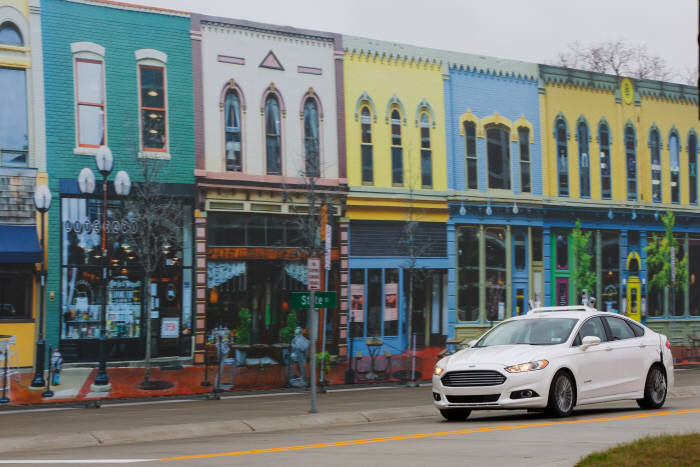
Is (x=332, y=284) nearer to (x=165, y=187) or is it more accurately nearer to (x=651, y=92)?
(x=165, y=187)

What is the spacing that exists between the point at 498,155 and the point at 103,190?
12125 mm

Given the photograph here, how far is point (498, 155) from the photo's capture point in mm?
30484

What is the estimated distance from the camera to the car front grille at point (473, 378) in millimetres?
14375

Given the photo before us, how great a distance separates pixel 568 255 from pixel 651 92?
22.5 ft

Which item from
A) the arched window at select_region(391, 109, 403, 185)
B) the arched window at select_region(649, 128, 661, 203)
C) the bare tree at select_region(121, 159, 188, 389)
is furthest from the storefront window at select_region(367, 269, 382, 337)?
the arched window at select_region(649, 128, 661, 203)

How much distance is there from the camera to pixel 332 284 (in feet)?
87.2

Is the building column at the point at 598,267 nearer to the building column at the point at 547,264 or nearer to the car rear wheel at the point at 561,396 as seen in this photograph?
the building column at the point at 547,264

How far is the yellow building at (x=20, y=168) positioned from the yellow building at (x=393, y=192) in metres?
7.95

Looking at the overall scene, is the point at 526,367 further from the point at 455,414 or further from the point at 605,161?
the point at 605,161

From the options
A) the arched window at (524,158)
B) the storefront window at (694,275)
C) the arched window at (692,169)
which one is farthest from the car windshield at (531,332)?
the arched window at (692,169)

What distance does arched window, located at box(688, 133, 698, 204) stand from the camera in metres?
35.9

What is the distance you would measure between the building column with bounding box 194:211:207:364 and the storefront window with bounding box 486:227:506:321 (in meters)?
8.90

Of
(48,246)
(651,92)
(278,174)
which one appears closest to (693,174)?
(651,92)

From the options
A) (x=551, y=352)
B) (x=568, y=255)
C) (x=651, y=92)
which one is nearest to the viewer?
(x=551, y=352)
